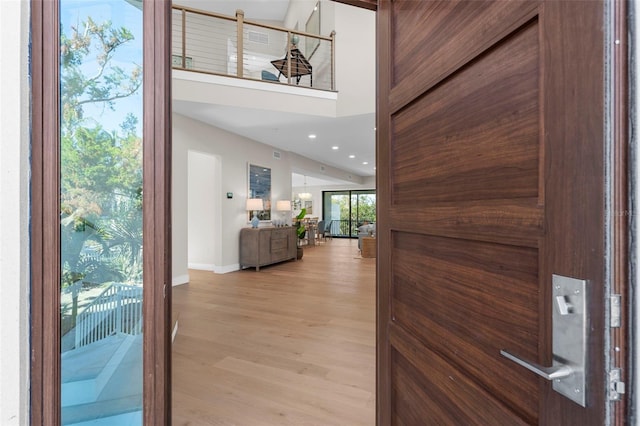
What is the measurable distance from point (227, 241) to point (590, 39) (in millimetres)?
6037

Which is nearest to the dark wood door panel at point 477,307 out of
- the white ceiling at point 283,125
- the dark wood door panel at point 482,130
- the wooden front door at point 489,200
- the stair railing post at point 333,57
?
the wooden front door at point 489,200

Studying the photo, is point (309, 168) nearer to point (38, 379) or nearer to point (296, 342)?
point (296, 342)

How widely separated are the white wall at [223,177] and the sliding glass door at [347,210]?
7360mm

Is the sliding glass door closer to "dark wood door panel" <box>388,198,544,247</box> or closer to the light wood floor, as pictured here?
the light wood floor

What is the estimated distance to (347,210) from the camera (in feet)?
48.3

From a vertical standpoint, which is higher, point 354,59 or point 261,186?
point 354,59

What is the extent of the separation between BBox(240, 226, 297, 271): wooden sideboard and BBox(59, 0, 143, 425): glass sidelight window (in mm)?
5258

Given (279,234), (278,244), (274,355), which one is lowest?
(274,355)

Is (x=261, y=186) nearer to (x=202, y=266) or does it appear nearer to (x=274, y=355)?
(x=202, y=266)

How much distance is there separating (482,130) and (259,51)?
25.6 feet

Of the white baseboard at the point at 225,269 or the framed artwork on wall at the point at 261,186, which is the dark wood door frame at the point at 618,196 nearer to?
the white baseboard at the point at 225,269

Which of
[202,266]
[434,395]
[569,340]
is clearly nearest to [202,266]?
[202,266]

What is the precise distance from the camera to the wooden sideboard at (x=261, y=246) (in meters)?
6.18

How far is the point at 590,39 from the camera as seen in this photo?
1.67ft
